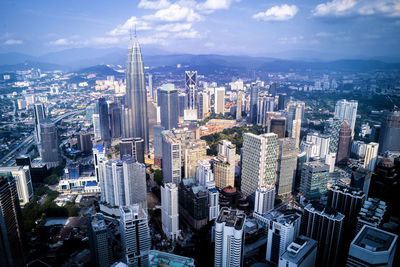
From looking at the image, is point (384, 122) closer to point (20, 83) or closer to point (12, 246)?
point (12, 246)

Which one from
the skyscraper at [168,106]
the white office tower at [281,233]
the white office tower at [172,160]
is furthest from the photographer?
the skyscraper at [168,106]

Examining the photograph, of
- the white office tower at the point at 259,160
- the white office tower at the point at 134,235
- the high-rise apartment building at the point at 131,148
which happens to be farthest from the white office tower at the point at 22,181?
the white office tower at the point at 259,160

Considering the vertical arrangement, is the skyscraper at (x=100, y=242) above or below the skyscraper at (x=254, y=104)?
below

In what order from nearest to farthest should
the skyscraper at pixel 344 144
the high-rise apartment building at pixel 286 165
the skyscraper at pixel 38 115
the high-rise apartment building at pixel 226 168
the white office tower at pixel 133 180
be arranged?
the white office tower at pixel 133 180
the high-rise apartment building at pixel 286 165
the high-rise apartment building at pixel 226 168
the skyscraper at pixel 344 144
the skyscraper at pixel 38 115

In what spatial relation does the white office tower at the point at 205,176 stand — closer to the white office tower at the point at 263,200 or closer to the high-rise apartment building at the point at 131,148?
the white office tower at the point at 263,200

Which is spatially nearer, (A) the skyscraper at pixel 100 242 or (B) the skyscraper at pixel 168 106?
(A) the skyscraper at pixel 100 242

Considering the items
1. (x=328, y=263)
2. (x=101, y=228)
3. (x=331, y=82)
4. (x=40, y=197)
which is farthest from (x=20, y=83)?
(x=331, y=82)

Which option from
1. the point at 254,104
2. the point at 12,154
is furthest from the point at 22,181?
the point at 254,104
